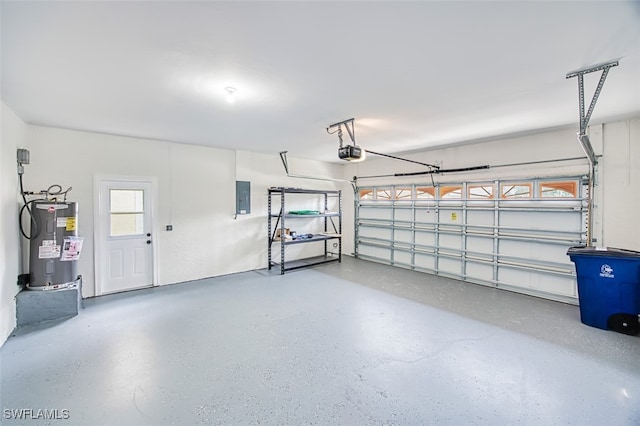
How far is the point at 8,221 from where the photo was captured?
9.73ft

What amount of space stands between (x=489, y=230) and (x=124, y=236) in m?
6.21

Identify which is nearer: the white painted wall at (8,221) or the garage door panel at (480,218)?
the white painted wall at (8,221)

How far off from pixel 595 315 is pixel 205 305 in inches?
193

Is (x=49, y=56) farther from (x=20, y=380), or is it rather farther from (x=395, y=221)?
(x=395, y=221)

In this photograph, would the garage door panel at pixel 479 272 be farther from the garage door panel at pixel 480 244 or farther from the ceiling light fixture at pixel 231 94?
the ceiling light fixture at pixel 231 94

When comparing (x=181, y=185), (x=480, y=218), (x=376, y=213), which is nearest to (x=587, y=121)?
(x=480, y=218)

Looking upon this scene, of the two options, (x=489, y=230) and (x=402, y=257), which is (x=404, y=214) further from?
(x=489, y=230)

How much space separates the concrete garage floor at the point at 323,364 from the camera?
1.89 metres

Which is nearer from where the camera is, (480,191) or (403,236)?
(480,191)

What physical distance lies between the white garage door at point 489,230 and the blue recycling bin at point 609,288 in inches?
33.6

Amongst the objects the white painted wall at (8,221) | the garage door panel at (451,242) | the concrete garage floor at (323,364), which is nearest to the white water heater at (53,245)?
the white painted wall at (8,221)

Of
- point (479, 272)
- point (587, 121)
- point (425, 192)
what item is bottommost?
point (479, 272)

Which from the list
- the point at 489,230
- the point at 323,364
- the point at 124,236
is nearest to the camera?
the point at 323,364

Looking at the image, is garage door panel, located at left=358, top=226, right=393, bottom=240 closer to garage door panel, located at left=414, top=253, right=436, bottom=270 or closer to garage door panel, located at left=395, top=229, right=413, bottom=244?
garage door panel, located at left=395, top=229, right=413, bottom=244
